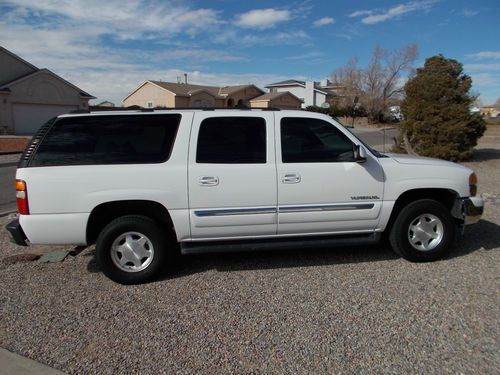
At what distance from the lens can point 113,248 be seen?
419 cm

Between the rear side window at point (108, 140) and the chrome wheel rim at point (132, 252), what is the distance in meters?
0.83

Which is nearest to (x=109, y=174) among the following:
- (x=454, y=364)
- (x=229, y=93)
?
(x=454, y=364)

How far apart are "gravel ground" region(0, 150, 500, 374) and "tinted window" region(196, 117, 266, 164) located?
4.38ft

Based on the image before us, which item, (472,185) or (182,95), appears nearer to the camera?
(472,185)

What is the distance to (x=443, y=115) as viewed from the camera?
13062 mm

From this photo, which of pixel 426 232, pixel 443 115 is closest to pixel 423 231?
pixel 426 232

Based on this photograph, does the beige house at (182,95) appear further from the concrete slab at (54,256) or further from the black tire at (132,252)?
the black tire at (132,252)

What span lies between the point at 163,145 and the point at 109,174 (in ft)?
2.09

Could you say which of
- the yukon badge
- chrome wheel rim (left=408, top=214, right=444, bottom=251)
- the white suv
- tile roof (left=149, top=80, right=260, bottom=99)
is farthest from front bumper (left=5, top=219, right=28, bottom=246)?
tile roof (left=149, top=80, right=260, bottom=99)

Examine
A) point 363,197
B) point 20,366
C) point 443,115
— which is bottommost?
point 20,366

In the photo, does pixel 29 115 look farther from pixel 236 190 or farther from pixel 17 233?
pixel 236 190

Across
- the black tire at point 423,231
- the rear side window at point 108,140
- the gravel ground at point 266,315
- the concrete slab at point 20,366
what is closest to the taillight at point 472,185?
the black tire at point 423,231

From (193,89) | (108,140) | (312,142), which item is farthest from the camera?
(193,89)

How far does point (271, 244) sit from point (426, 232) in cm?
→ 190
